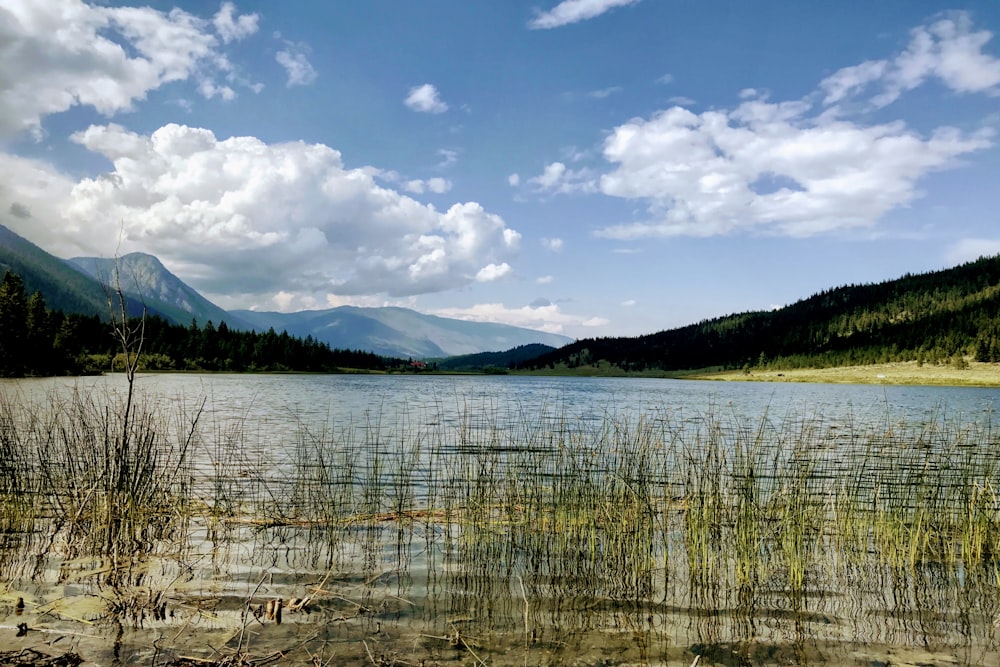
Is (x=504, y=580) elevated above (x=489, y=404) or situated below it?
above

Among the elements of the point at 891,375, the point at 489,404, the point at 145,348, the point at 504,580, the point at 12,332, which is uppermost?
the point at 12,332

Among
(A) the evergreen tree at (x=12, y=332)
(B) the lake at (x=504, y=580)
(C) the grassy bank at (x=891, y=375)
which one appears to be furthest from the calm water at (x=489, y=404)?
(C) the grassy bank at (x=891, y=375)

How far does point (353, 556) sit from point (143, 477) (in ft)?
13.0

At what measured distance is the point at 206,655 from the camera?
19.1 feet

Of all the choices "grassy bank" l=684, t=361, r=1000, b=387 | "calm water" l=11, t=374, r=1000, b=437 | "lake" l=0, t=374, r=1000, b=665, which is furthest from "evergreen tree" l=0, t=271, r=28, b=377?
"grassy bank" l=684, t=361, r=1000, b=387

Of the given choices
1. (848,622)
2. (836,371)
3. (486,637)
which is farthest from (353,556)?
(836,371)

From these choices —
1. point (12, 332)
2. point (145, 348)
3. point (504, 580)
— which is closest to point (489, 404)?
point (504, 580)

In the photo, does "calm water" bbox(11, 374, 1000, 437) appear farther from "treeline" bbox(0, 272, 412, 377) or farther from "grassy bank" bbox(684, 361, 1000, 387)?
"grassy bank" bbox(684, 361, 1000, 387)

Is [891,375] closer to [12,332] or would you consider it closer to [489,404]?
[489,404]

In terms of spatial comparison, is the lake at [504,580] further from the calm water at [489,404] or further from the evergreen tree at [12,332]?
the evergreen tree at [12,332]

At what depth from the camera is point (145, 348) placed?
349ft

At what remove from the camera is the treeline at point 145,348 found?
76.7 meters

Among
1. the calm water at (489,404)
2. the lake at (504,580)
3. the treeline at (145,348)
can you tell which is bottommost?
the calm water at (489,404)

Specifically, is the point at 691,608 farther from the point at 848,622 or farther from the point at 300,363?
the point at 300,363
